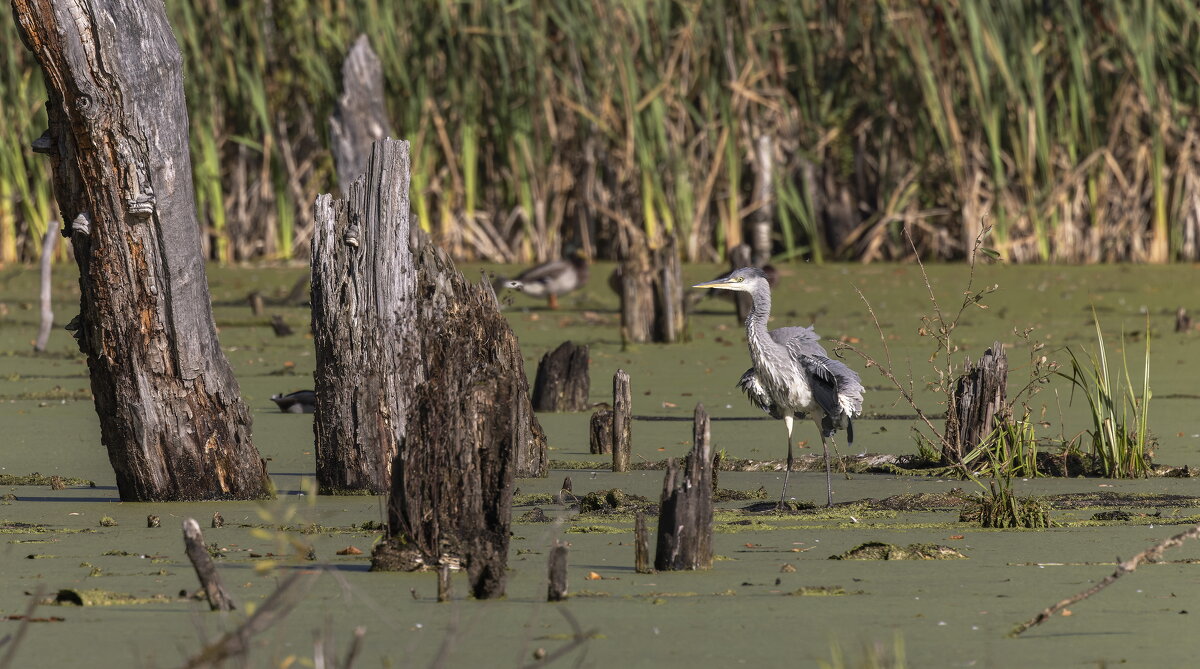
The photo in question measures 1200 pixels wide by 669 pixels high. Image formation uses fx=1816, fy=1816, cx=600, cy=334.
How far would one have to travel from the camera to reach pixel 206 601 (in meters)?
4.52

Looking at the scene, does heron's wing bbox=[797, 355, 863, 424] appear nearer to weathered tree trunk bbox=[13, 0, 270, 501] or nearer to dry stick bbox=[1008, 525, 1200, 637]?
weathered tree trunk bbox=[13, 0, 270, 501]

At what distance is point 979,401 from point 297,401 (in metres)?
3.45

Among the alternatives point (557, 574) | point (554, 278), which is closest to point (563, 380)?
point (554, 278)

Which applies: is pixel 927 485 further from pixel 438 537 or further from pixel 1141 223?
pixel 1141 223

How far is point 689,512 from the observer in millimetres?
4852

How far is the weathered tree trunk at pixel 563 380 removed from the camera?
9.22 meters

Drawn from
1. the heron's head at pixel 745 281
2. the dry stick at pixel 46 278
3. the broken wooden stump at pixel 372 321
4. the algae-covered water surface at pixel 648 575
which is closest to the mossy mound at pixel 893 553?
the algae-covered water surface at pixel 648 575

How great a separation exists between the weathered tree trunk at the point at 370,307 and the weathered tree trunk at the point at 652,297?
572cm

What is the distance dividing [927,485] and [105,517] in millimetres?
2998

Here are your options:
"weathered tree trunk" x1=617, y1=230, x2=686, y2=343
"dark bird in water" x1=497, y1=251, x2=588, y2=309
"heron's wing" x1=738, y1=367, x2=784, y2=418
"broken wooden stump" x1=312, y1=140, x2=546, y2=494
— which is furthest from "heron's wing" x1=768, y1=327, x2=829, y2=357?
"dark bird in water" x1=497, y1=251, x2=588, y2=309

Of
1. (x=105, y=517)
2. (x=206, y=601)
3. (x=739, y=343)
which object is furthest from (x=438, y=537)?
(x=739, y=343)

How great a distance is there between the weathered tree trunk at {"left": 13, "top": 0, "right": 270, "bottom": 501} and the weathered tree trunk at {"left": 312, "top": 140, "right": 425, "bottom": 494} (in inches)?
15.5

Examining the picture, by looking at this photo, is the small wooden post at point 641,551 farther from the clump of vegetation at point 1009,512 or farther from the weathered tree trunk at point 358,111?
the weathered tree trunk at point 358,111

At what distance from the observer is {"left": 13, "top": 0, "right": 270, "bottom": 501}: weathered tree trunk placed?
588cm
